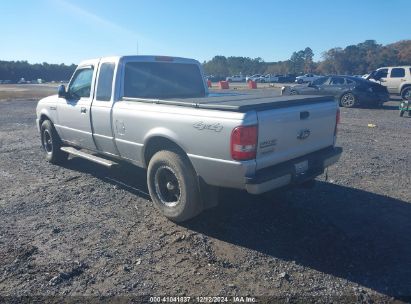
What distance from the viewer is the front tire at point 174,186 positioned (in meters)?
4.25

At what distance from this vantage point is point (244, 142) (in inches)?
143

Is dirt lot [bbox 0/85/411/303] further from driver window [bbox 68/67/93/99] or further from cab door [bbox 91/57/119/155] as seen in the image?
driver window [bbox 68/67/93/99]

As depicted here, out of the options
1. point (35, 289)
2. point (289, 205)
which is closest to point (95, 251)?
point (35, 289)

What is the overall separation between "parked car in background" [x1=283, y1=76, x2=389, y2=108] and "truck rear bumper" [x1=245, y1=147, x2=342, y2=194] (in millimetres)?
12273

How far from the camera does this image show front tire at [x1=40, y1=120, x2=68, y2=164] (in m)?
7.25

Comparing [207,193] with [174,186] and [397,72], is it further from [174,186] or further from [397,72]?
[397,72]

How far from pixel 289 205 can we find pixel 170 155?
1.88 meters

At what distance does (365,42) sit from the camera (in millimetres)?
113125

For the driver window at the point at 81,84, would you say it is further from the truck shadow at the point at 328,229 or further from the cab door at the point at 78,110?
the truck shadow at the point at 328,229

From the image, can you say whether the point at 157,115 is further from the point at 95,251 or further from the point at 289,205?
the point at 289,205

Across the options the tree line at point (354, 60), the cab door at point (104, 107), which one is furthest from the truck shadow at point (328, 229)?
the tree line at point (354, 60)

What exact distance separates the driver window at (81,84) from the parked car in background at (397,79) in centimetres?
1809

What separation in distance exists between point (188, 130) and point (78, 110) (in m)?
2.87

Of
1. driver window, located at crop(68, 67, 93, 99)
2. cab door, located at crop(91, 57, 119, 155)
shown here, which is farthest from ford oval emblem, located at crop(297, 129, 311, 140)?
driver window, located at crop(68, 67, 93, 99)
